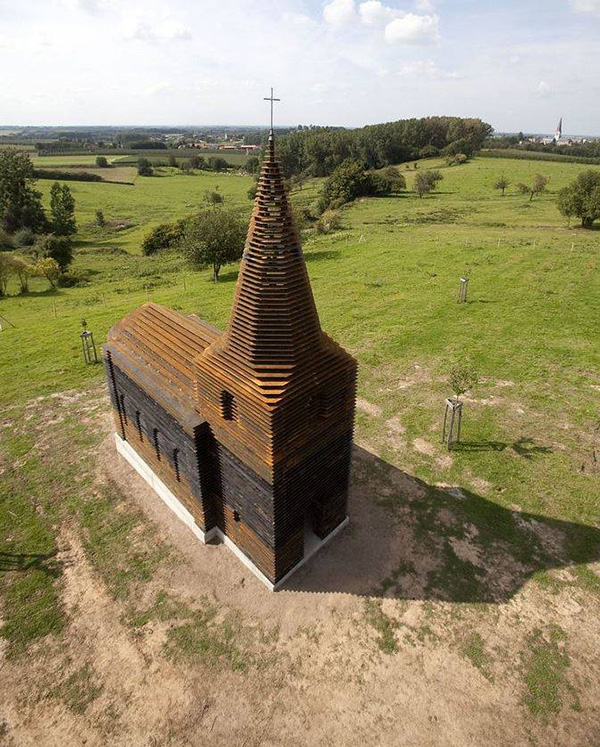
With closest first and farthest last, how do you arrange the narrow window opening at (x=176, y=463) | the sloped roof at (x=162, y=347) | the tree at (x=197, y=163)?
1. the sloped roof at (x=162, y=347)
2. the narrow window opening at (x=176, y=463)
3. the tree at (x=197, y=163)

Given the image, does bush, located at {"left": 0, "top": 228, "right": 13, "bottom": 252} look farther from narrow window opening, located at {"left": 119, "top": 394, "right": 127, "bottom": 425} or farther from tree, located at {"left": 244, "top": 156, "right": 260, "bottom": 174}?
tree, located at {"left": 244, "top": 156, "right": 260, "bottom": 174}

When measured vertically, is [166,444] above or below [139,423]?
above

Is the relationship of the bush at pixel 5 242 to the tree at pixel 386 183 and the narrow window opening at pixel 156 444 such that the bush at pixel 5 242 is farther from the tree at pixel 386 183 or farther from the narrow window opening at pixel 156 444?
the narrow window opening at pixel 156 444

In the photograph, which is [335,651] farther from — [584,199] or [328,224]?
A: [328,224]

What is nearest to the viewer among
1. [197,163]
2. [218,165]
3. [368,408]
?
[368,408]

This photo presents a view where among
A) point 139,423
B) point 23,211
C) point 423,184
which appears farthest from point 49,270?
point 423,184

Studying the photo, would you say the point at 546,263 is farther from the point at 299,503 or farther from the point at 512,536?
the point at 299,503

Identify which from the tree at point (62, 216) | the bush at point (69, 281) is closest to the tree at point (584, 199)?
the bush at point (69, 281)

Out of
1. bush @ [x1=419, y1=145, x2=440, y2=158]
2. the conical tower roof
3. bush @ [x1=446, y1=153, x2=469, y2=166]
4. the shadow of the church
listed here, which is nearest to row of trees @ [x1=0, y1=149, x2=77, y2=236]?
the conical tower roof
